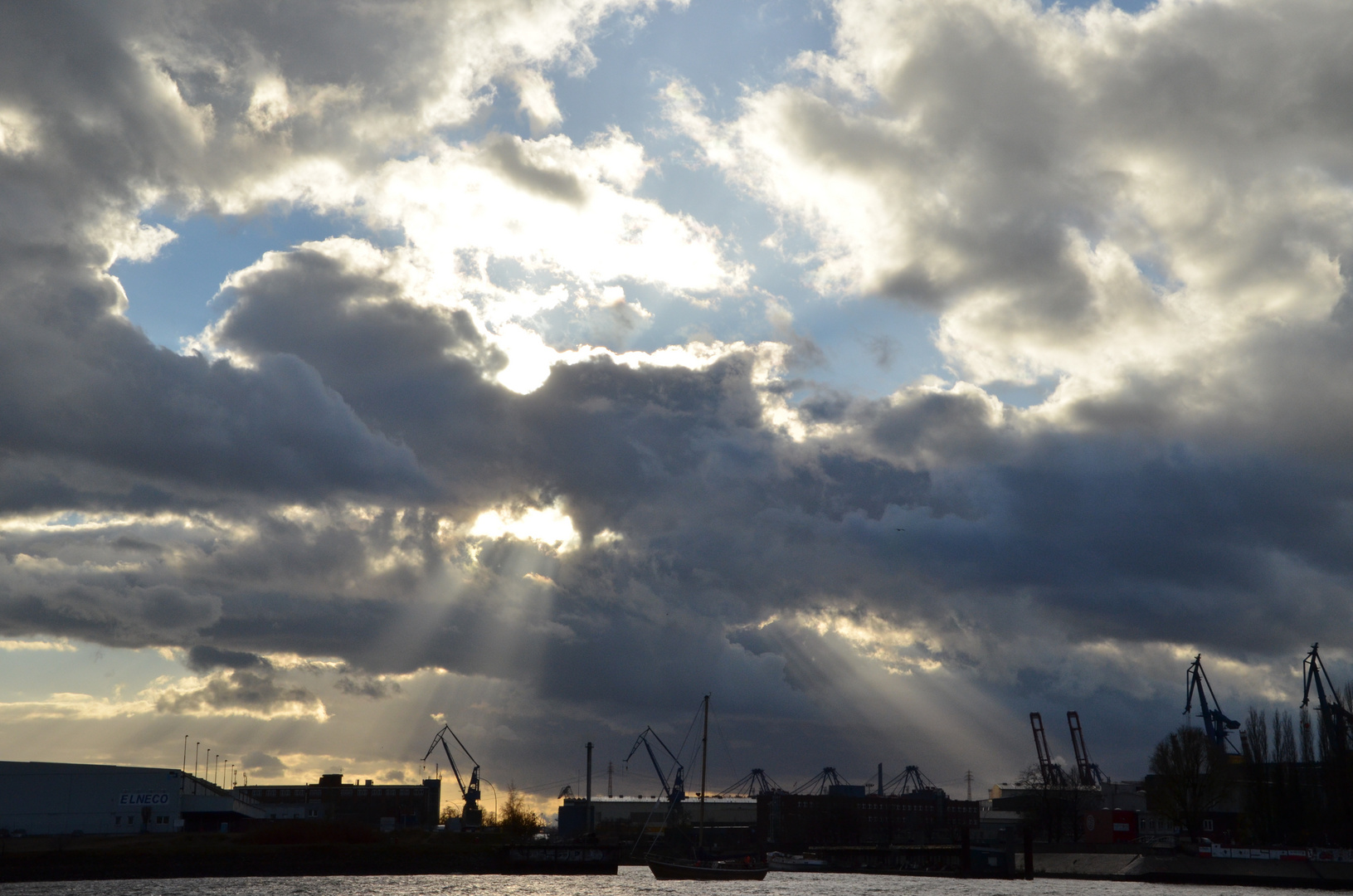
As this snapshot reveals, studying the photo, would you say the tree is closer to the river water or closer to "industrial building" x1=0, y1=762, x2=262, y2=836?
the river water

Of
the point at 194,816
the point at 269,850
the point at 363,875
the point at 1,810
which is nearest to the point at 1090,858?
the point at 363,875

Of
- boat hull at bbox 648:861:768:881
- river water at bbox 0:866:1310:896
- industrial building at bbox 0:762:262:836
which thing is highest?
industrial building at bbox 0:762:262:836

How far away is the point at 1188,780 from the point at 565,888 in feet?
349

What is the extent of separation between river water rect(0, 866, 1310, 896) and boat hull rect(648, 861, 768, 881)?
2639 mm

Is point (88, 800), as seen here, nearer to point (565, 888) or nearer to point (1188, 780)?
point (565, 888)

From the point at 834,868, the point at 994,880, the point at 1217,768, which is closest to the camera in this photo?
the point at 994,880

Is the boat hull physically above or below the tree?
below

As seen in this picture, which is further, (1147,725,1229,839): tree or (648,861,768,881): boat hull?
(1147,725,1229,839): tree

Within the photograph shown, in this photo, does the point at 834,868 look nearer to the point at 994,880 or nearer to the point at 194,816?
the point at 994,880

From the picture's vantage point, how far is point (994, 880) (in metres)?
158

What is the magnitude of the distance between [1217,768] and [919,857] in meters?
48.4

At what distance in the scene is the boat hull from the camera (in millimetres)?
150250

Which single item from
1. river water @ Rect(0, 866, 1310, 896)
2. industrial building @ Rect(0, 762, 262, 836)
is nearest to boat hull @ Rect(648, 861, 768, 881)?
river water @ Rect(0, 866, 1310, 896)

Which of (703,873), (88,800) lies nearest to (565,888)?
(703,873)
